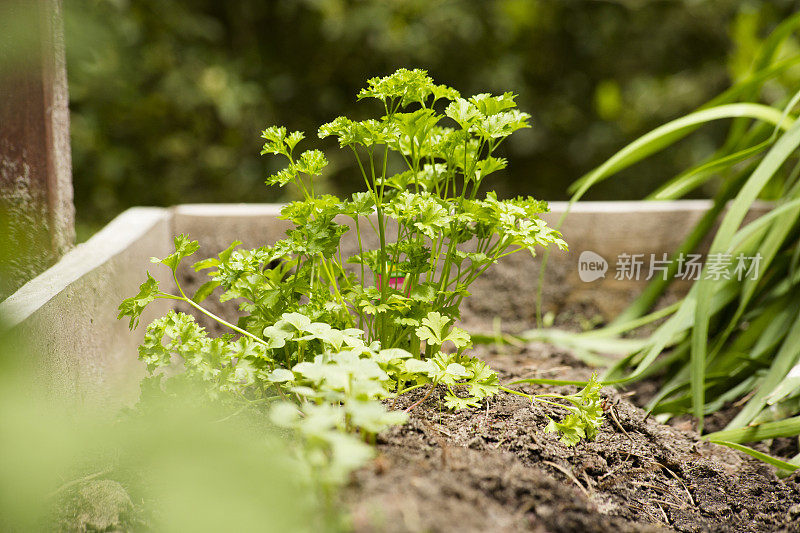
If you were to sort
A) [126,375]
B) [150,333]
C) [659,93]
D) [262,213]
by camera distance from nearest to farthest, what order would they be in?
[150,333]
[126,375]
[262,213]
[659,93]

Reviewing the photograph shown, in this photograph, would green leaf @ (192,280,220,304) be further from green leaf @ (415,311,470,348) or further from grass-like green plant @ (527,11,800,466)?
grass-like green plant @ (527,11,800,466)

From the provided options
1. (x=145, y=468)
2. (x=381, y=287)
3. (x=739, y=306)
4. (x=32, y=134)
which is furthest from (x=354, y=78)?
(x=145, y=468)

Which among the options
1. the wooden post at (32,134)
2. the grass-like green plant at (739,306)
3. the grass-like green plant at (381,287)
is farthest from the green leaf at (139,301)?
the grass-like green plant at (739,306)

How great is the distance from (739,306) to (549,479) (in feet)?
2.52

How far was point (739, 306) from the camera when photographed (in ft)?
4.15

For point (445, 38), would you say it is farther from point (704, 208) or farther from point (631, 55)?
point (704, 208)

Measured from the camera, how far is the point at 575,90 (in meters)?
3.65

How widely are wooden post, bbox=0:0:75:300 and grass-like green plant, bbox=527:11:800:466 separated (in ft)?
3.27

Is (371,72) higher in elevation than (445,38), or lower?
lower

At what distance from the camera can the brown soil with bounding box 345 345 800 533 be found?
571 mm

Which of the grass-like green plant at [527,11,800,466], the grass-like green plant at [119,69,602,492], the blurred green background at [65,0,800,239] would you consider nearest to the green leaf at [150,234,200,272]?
the grass-like green plant at [119,69,602,492]

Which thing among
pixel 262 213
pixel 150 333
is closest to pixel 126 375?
pixel 150 333

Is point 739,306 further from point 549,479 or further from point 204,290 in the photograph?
point 204,290

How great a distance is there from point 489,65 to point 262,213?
2196 millimetres
